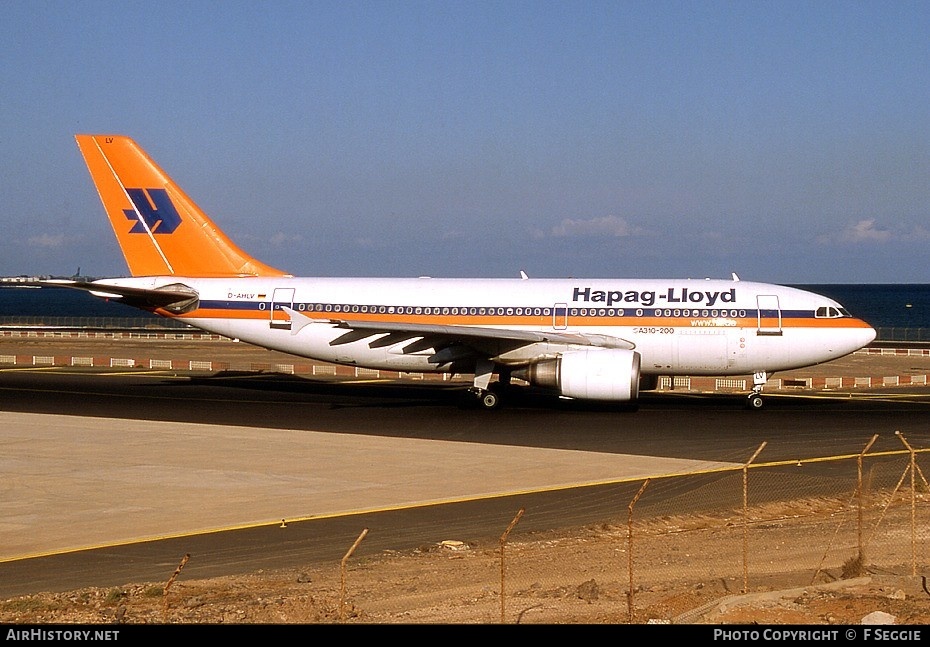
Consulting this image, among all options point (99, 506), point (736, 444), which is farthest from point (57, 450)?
point (736, 444)

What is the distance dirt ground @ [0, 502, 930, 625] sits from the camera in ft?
40.0

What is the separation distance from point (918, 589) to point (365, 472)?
13.7 metres

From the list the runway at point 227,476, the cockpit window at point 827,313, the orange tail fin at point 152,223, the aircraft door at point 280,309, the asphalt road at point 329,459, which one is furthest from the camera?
the orange tail fin at point 152,223

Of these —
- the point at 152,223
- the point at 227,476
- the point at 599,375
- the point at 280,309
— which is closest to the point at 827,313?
the point at 599,375

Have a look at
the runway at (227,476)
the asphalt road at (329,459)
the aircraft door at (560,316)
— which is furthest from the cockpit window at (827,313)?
the runway at (227,476)

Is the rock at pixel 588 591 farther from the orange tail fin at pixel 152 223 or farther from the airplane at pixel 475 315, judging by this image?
the orange tail fin at pixel 152 223

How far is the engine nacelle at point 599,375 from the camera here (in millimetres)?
33562

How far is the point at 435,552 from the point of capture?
16656 millimetres

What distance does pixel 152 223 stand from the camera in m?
40.8

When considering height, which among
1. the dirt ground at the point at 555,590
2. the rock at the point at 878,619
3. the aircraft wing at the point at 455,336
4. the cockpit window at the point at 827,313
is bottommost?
the dirt ground at the point at 555,590

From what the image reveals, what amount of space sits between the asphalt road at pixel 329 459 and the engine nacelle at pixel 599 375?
0.95m

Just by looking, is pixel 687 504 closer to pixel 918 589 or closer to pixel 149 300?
pixel 918 589

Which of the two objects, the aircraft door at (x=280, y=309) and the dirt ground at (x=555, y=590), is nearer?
the dirt ground at (x=555, y=590)

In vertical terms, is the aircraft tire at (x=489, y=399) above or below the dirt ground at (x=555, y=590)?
above
